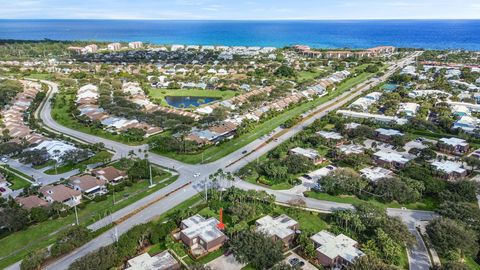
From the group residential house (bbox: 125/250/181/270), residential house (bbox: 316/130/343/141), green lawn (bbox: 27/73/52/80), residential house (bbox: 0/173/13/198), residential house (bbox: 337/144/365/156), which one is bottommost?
residential house (bbox: 0/173/13/198)

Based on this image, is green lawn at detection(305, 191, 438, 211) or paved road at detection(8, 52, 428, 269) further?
green lawn at detection(305, 191, 438, 211)

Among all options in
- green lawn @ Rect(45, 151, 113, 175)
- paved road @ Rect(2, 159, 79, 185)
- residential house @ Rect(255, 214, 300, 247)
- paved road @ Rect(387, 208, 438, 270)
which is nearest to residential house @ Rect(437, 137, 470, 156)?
paved road @ Rect(387, 208, 438, 270)

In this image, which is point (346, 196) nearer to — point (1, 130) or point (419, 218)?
point (419, 218)

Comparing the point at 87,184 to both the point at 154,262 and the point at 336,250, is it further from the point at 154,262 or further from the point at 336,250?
the point at 336,250

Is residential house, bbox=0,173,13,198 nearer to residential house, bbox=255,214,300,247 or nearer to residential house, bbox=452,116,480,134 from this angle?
residential house, bbox=255,214,300,247

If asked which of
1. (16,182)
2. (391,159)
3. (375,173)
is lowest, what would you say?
(16,182)

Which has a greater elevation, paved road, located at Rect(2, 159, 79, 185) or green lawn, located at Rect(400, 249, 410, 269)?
green lawn, located at Rect(400, 249, 410, 269)

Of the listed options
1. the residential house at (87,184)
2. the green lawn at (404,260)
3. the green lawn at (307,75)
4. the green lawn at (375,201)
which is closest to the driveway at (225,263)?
the green lawn at (404,260)

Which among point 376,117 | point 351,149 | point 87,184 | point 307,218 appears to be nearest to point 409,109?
point 376,117
